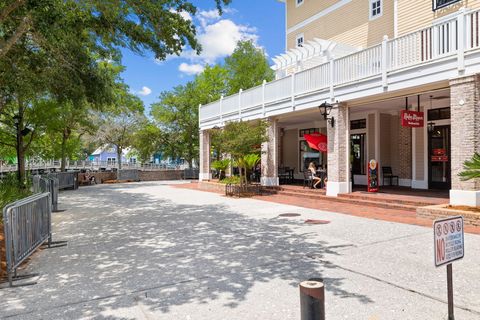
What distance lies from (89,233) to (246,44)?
3292 cm

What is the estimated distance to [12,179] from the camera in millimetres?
16828

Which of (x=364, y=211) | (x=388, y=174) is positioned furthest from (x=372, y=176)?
(x=388, y=174)

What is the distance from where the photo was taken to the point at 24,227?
5875 millimetres

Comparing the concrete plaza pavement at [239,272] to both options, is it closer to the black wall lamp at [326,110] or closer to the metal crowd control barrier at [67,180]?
the black wall lamp at [326,110]

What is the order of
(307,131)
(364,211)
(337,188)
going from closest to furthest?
(364,211), (337,188), (307,131)

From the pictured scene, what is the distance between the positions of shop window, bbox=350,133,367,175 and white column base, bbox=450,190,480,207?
26.4 ft

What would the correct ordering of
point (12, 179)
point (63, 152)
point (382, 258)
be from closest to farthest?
point (382, 258) < point (12, 179) < point (63, 152)

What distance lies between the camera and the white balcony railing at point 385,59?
32.2 feet

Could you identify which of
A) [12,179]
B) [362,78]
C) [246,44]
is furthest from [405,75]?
[246,44]

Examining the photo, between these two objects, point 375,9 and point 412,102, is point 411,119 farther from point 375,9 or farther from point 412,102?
point 375,9

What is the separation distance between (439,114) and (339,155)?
438 cm

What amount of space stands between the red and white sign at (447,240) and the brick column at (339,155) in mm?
10845

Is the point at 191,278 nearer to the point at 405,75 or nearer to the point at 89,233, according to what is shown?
the point at 89,233

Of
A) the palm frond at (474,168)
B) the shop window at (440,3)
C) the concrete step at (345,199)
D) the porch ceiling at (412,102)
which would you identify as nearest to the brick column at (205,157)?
the concrete step at (345,199)
